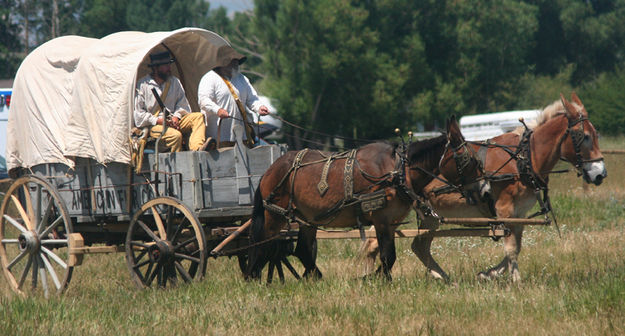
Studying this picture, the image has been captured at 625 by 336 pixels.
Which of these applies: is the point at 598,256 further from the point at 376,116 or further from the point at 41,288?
the point at 376,116

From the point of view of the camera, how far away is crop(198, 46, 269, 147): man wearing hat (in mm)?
9234

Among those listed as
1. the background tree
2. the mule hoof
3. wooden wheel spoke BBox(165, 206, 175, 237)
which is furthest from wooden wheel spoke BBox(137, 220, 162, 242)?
the background tree

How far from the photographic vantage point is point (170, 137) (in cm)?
880

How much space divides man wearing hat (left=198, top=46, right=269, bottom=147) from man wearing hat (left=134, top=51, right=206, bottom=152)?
10.6 inches

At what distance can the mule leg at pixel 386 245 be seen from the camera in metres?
7.89

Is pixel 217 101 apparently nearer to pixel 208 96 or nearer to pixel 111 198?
pixel 208 96

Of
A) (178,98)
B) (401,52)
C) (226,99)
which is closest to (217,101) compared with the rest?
(226,99)

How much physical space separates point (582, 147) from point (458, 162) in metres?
1.80

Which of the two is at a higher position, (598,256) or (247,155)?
(247,155)

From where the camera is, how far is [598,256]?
994 cm

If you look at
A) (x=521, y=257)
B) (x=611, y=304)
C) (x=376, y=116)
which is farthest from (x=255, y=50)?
(x=611, y=304)

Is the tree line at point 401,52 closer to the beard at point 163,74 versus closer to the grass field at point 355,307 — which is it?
the beard at point 163,74

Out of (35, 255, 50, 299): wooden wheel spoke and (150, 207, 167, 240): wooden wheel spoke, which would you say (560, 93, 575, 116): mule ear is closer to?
(150, 207, 167, 240): wooden wheel spoke

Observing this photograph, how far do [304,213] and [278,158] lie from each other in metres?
0.70
